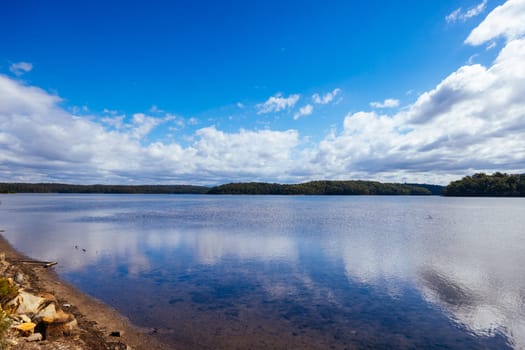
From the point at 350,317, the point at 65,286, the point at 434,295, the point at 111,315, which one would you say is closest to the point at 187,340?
the point at 111,315

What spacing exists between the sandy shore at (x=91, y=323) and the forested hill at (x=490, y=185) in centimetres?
21629

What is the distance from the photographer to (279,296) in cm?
1471

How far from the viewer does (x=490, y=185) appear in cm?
18088

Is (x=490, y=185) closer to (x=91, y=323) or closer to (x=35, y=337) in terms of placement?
(x=91, y=323)

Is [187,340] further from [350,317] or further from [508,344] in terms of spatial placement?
[508,344]

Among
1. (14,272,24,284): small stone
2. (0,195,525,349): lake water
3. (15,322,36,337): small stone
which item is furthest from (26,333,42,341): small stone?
(14,272,24,284): small stone

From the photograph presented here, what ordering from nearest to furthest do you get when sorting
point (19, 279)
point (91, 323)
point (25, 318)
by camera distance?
point (25, 318)
point (91, 323)
point (19, 279)

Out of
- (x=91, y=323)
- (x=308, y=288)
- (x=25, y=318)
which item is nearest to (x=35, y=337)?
(x=25, y=318)

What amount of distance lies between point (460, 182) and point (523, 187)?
31.9m

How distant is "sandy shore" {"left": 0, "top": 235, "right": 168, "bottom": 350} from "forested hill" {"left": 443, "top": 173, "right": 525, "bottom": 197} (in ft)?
710

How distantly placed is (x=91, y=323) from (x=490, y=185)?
22207 centimetres

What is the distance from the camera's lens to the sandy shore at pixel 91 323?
29.8 feet

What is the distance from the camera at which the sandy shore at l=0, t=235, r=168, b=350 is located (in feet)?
29.8

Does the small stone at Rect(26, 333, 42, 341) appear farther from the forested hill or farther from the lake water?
the forested hill
